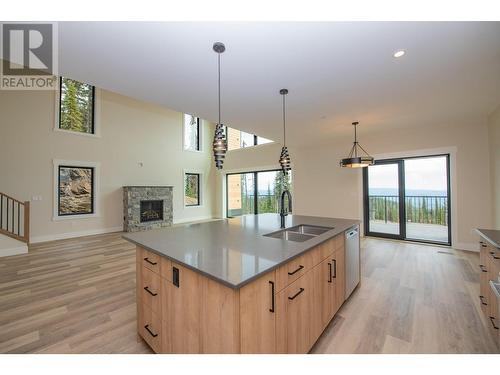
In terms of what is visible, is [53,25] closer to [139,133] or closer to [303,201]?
[139,133]

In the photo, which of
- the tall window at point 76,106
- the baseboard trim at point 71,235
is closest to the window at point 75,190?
the baseboard trim at point 71,235

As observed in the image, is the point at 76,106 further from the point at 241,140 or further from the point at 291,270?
the point at 291,270

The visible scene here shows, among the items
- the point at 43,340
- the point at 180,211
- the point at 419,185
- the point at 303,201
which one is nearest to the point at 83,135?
the point at 180,211

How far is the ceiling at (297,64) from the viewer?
179 cm

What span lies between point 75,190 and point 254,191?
5.43 meters

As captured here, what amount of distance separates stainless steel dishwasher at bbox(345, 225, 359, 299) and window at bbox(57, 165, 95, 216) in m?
6.62

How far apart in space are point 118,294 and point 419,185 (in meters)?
6.08

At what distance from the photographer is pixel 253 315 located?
1108mm

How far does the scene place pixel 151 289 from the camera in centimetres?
161

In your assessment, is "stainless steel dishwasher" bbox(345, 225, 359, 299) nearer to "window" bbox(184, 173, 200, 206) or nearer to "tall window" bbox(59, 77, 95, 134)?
"window" bbox(184, 173, 200, 206)

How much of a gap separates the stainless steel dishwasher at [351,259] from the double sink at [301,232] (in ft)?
0.97

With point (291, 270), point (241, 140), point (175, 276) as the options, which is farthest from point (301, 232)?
point (241, 140)

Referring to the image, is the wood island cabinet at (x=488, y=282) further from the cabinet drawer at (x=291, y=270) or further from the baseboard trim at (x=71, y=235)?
the baseboard trim at (x=71, y=235)
